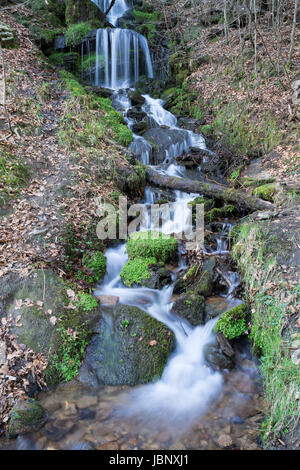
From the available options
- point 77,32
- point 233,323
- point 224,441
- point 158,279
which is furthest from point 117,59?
point 224,441

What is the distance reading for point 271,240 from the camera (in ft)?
16.0

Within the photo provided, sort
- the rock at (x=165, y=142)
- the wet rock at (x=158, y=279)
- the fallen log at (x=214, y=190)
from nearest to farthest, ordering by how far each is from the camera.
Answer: the wet rock at (x=158, y=279)
the fallen log at (x=214, y=190)
the rock at (x=165, y=142)

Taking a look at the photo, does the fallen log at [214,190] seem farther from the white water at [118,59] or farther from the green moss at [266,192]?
the white water at [118,59]

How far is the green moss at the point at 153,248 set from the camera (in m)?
5.98

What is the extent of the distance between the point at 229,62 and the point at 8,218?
11.5 metres

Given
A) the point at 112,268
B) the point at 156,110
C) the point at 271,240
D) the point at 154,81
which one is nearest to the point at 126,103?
the point at 156,110

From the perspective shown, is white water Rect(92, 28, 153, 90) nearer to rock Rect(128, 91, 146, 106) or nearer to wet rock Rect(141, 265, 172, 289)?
rock Rect(128, 91, 146, 106)

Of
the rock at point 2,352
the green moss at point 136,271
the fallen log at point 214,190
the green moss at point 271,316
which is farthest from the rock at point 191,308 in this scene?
the fallen log at point 214,190

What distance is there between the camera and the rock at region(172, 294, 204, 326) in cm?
485

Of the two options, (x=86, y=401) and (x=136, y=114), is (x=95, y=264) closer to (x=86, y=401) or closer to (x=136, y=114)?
(x=86, y=401)

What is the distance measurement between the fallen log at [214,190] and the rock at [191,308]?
2.86 meters

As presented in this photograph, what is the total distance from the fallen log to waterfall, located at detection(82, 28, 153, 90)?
8986mm

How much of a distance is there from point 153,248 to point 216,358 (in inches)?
95.8

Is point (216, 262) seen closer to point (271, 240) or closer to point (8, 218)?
point (271, 240)
